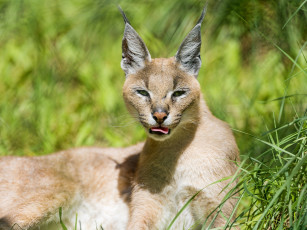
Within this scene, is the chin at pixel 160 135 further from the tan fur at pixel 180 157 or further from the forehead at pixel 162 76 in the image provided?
the forehead at pixel 162 76

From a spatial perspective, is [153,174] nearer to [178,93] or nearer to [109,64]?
[178,93]

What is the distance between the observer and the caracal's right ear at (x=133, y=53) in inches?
131

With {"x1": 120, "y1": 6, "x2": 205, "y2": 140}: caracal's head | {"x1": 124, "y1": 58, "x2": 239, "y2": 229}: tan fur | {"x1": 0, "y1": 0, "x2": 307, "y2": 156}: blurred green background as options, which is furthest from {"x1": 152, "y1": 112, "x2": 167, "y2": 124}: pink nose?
{"x1": 0, "y1": 0, "x2": 307, "y2": 156}: blurred green background

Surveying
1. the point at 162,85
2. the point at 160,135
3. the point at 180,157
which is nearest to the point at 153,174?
the point at 180,157

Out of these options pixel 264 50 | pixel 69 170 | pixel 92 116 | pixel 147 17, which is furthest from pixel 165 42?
pixel 92 116

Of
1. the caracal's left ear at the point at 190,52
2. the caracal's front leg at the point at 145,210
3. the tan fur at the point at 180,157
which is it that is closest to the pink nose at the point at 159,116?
the tan fur at the point at 180,157

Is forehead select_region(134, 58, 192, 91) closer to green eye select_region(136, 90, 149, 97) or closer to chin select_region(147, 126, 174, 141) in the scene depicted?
green eye select_region(136, 90, 149, 97)

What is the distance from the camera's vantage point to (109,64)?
543 centimetres

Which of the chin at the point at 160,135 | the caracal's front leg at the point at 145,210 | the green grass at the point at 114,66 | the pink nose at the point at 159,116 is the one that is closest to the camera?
the pink nose at the point at 159,116

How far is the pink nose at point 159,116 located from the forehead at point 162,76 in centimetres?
21

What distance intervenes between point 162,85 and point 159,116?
25cm

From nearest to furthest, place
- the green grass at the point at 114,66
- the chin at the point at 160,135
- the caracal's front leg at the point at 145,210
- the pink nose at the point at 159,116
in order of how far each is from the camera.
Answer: the pink nose at the point at 159,116 → the chin at the point at 160,135 → the caracal's front leg at the point at 145,210 → the green grass at the point at 114,66

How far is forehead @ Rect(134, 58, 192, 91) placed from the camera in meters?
3.20

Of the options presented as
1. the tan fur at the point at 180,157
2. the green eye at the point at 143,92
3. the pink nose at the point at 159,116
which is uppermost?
the green eye at the point at 143,92
